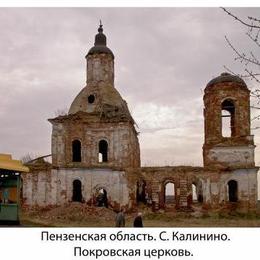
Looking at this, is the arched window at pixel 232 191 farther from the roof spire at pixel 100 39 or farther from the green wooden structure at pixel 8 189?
the green wooden structure at pixel 8 189

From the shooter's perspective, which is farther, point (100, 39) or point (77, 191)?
point (100, 39)

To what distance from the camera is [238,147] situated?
80.2 feet

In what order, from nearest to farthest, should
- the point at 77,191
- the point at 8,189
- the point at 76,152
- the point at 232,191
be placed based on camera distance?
the point at 8,189 → the point at 232,191 → the point at 77,191 → the point at 76,152

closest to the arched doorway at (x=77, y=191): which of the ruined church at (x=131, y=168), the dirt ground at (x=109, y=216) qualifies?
the ruined church at (x=131, y=168)

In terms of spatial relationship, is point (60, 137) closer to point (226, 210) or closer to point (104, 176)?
point (104, 176)

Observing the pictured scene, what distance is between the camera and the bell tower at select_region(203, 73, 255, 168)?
24328 mm

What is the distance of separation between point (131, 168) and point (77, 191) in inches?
125

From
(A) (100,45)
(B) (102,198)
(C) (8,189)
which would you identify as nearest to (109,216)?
(B) (102,198)

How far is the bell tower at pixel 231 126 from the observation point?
24.3 meters

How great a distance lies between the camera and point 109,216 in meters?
22.3

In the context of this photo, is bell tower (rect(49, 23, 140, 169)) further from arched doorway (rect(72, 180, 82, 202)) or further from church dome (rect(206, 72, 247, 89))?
church dome (rect(206, 72, 247, 89))

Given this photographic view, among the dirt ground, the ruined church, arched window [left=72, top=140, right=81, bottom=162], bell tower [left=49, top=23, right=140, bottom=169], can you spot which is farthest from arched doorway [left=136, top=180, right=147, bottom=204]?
arched window [left=72, top=140, right=81, bottom=162]

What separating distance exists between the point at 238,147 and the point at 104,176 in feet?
23.3

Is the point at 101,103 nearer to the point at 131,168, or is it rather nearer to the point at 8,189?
the point at 131,168
